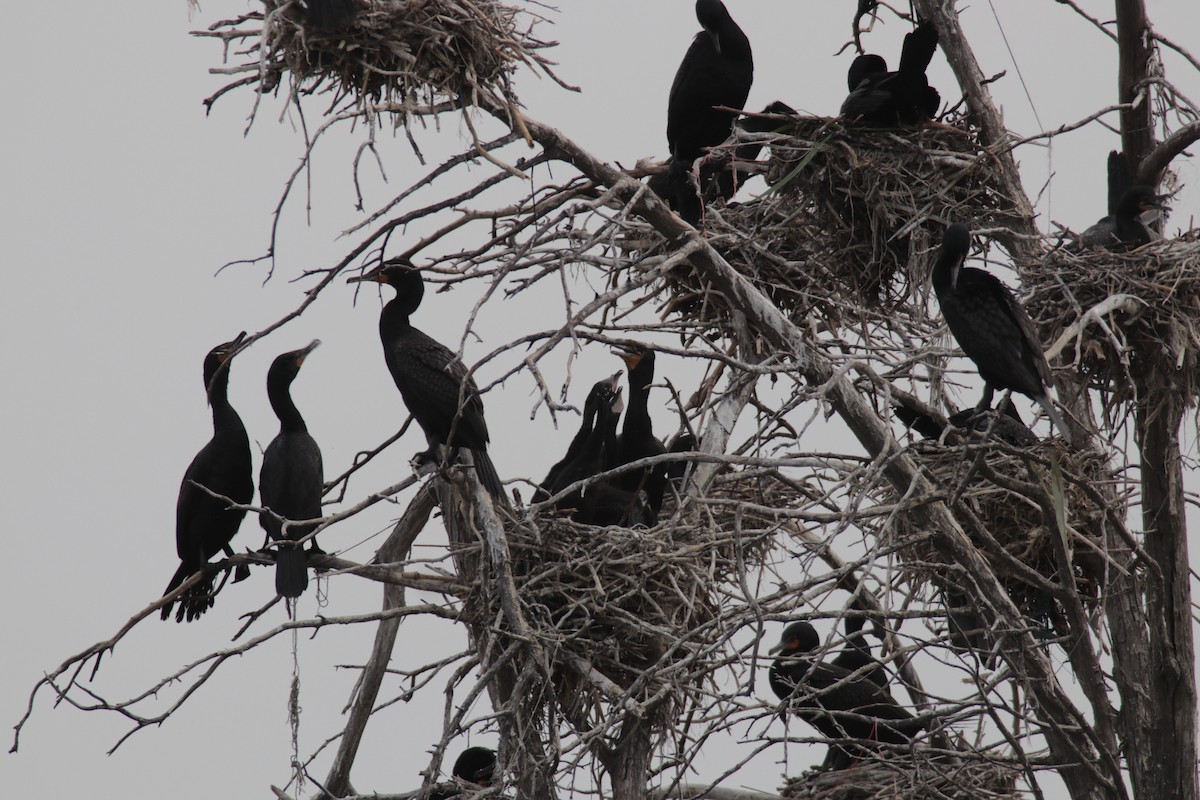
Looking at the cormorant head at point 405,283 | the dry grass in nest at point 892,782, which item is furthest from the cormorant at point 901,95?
the dry grass in nest at point 892,782

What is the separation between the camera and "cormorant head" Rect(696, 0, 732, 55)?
682 centimetres

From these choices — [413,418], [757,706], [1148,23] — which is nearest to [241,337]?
[413,418]

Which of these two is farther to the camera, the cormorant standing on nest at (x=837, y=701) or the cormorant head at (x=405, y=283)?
the cormorant standing on nest at (x=837, y=701)

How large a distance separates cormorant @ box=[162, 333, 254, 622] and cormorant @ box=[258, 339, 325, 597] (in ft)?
0.65

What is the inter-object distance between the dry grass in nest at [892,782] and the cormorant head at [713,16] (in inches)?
132

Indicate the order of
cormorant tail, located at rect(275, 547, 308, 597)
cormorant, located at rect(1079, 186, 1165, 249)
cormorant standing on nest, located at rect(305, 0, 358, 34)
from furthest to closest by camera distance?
cormorant, located at rect(1079, 186, 1165, 249), cormorant tail, located at rect(275, 547, 308, 597), cormorant standing on nest, located at rect(305, 0, 358, 34)

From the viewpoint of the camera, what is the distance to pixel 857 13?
7824 mm

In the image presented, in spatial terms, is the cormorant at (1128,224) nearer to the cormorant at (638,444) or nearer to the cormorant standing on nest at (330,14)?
the cormorant at (638,444)

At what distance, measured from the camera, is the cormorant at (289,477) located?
5656mm

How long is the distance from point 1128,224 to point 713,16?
2.16 m

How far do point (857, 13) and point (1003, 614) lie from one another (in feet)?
13.3

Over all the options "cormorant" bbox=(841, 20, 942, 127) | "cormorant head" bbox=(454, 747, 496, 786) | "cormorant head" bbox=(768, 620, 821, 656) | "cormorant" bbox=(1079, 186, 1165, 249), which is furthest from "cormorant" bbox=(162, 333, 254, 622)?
"cormorant" bbox=(1079, 186, 1165, 249)

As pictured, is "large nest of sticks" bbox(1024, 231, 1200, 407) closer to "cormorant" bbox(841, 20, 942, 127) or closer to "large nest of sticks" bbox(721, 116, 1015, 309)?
"large nest of sticks" bbox(721, 116, 1015, 309)

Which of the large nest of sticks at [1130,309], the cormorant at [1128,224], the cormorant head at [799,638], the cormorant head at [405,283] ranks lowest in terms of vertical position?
the cormorant head at [799,638]
